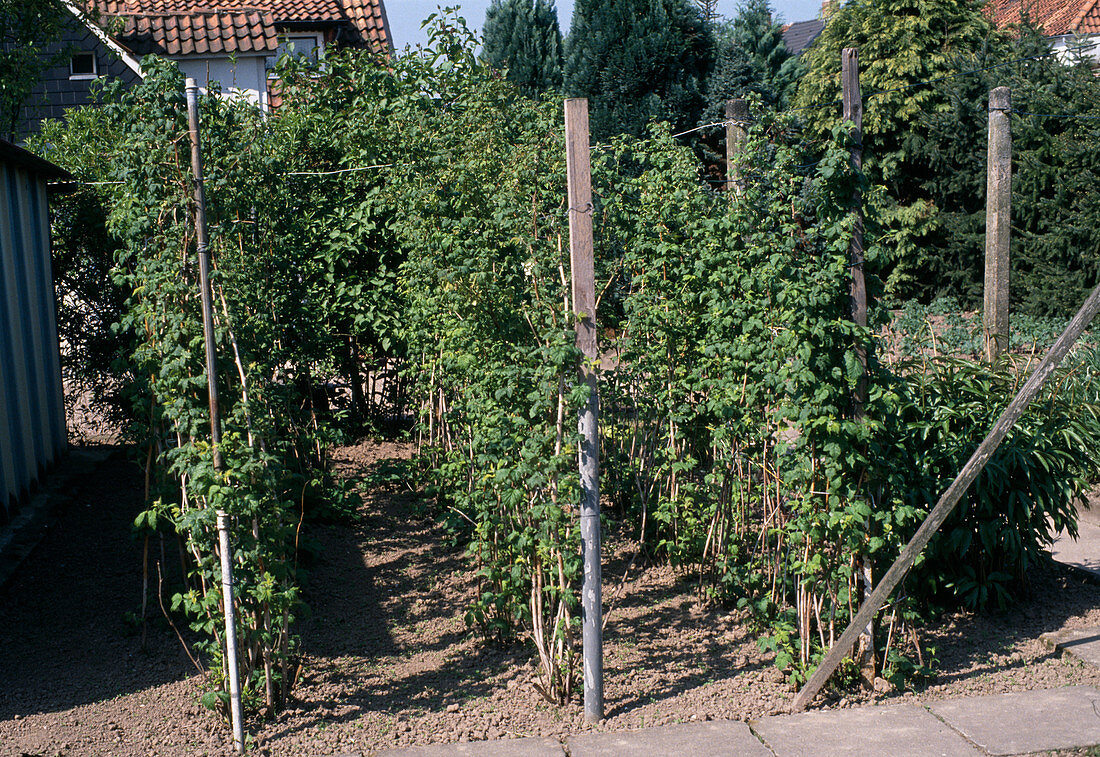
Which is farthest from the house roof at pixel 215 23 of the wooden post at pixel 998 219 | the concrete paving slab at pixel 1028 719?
the concrete paving slab at pixel 1028 719

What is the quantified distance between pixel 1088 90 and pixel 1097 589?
1035 cm

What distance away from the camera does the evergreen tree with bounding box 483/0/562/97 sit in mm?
20875

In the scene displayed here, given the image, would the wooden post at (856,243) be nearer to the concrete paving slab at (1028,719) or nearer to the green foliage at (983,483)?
the concrete paving slab at (1028,719)

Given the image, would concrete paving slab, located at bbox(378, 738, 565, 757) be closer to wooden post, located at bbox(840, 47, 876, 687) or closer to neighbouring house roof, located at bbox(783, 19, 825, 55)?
wooden post, located at bbox(840, 47, 876, 687)

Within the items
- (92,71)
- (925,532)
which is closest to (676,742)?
(925,532)

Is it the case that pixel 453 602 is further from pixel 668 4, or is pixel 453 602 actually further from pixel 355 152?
pixel 668 4

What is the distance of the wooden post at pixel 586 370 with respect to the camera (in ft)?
12.7

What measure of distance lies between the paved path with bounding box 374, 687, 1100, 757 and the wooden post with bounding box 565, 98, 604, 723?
32 centimetres

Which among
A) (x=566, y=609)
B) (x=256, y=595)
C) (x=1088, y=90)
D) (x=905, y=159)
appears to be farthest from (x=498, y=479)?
(x=905, y=159)

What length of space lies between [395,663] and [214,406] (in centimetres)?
165

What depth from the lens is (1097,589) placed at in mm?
5406

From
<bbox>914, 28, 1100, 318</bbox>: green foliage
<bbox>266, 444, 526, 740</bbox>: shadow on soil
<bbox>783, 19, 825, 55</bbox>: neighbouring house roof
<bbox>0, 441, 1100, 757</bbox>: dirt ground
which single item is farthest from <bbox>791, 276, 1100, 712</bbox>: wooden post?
<bbox>783, 19, 825, 55</bbox>: neighbouring house roof

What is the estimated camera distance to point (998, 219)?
8.23 metres

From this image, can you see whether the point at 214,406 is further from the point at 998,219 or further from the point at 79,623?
the point at 998,219
